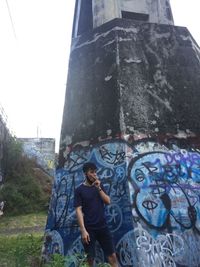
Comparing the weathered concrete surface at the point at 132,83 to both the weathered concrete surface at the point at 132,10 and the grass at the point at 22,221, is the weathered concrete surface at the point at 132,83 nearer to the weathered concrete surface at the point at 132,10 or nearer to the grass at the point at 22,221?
the weathered concrete surface at the point at 132,10

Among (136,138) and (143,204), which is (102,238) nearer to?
(143,204)

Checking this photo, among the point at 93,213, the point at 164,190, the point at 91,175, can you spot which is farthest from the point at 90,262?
the point at 164,190

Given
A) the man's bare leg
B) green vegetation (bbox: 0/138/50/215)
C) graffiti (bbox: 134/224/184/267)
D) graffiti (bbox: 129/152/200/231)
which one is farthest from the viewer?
green vegetation (bbox: 0/138/50/215)

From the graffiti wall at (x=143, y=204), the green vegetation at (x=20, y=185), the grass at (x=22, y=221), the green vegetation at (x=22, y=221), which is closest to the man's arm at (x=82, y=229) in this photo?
the graffiti wall at (x=143, y=204)

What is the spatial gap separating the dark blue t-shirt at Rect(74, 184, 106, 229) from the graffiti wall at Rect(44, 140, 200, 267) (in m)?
0.96

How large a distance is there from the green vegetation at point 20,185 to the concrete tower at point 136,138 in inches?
556

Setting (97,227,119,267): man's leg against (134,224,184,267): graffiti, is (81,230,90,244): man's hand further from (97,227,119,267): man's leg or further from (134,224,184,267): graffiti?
(134,224,184,267): graffiti

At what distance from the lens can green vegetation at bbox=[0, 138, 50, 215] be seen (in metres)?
21.5

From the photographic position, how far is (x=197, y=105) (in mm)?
7879

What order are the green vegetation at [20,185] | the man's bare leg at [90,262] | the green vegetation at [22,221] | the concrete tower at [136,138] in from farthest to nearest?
the green vegetation at [20,185]
the green vegetation at [22,221]
the concrete tower at [136,138]
the man's bare leg at [90,262]

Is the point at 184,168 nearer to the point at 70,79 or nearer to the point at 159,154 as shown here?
the point at 159,154

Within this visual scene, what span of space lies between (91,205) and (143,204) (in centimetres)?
130

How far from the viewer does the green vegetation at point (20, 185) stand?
70.4 ft

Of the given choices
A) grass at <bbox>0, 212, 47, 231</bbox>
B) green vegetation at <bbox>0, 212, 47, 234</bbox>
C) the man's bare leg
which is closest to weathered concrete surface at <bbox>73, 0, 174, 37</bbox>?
the man's bare leg
